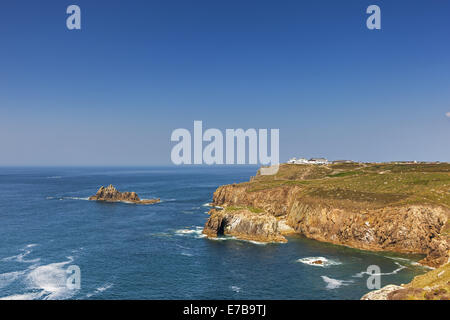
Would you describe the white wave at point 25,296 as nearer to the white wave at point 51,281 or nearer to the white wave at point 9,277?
the white wave at point 51,281

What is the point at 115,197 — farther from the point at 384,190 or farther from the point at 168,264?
the point at 384,190

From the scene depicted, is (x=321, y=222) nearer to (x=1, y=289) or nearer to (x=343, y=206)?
(x=343, y=206)

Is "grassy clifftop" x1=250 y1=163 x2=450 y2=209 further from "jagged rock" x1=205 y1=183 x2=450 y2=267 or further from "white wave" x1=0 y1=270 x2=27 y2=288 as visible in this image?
"white wave" x1=0 y1=270 x2=27 y2=288

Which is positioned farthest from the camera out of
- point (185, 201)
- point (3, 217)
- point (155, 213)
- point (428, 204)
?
point (185, 201)

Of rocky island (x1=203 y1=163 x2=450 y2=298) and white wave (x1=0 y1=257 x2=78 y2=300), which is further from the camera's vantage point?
rocky island (x1=203 y1=163 x2=450 y2=298)

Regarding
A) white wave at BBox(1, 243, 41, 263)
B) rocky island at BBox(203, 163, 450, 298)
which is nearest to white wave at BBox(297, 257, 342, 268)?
rocky island at BBox(203, 163, 450, 298)

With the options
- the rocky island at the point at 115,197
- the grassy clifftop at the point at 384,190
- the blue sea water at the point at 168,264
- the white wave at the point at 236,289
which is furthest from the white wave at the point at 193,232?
the rocky island at the point at 115,197

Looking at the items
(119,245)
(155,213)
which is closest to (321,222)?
(119,245)
